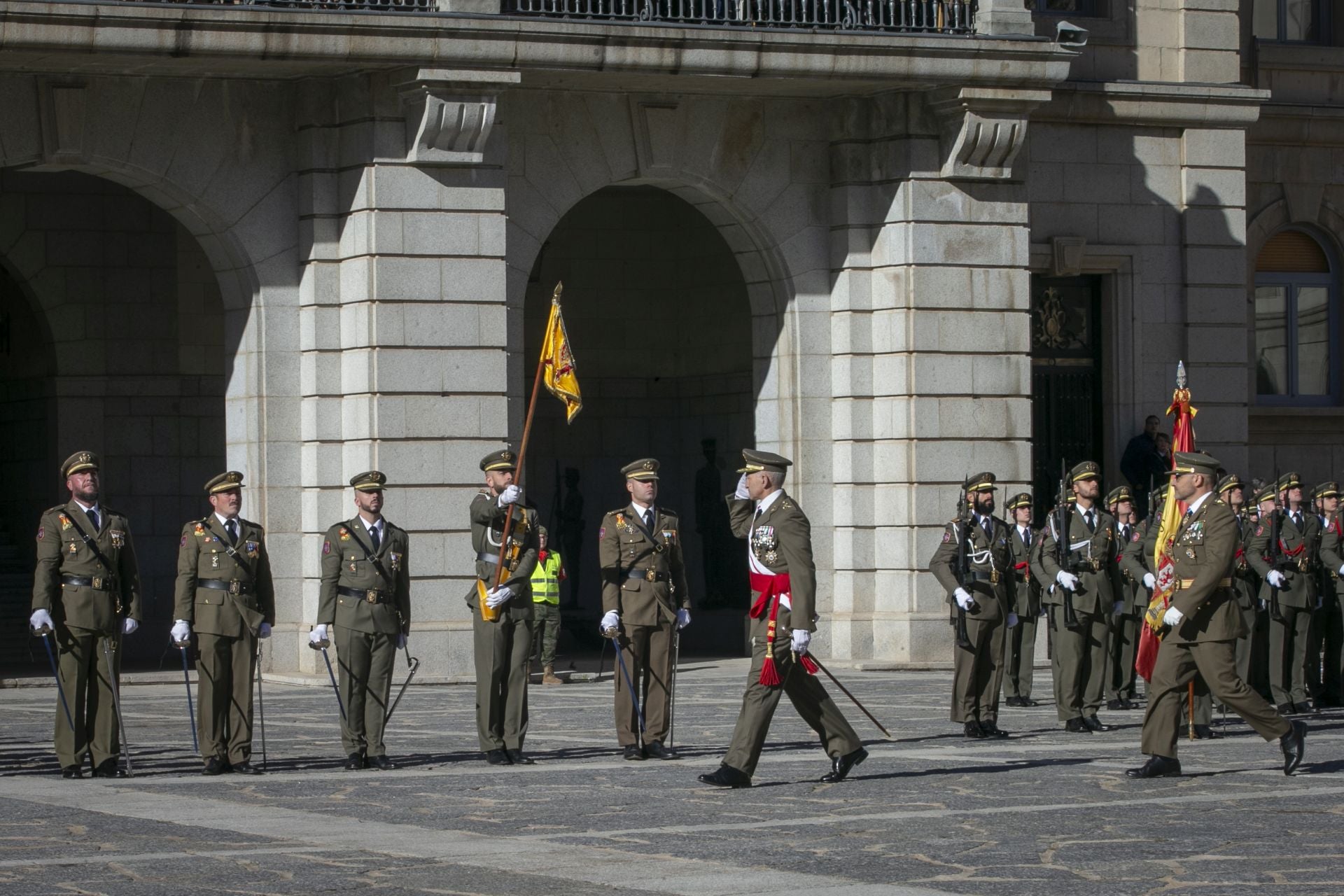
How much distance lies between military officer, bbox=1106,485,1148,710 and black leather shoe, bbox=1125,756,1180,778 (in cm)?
423

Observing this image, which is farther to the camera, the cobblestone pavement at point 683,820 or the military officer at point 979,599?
the military officer at point 979,599

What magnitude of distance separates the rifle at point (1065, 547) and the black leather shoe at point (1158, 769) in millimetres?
3524

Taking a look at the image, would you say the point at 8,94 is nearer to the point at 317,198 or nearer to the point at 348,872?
the point at 317,198

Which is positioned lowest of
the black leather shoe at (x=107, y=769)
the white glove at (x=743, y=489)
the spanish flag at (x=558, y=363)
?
the black leather shoe at (x=107, y=769)

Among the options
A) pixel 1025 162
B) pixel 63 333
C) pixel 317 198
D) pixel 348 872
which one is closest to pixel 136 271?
pixel 63 333

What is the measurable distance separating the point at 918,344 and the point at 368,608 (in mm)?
9006

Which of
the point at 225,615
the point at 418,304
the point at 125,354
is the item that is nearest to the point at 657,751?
the point at 225,615

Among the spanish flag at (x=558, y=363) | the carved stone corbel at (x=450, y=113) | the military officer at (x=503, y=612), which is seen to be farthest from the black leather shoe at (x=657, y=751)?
the carved stone corbel at (x=450, y=113)

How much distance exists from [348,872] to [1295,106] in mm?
19367

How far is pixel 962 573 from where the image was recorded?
56.1 ft

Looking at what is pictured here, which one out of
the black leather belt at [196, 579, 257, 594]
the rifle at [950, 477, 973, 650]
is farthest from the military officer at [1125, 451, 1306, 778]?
the black leather belt at [196, 579, 257, 594]

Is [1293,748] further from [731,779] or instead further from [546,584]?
[546,584]

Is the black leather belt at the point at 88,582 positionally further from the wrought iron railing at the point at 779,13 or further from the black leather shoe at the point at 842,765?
the wrought iron railing at the point at 779,13

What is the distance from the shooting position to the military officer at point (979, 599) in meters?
16.6
